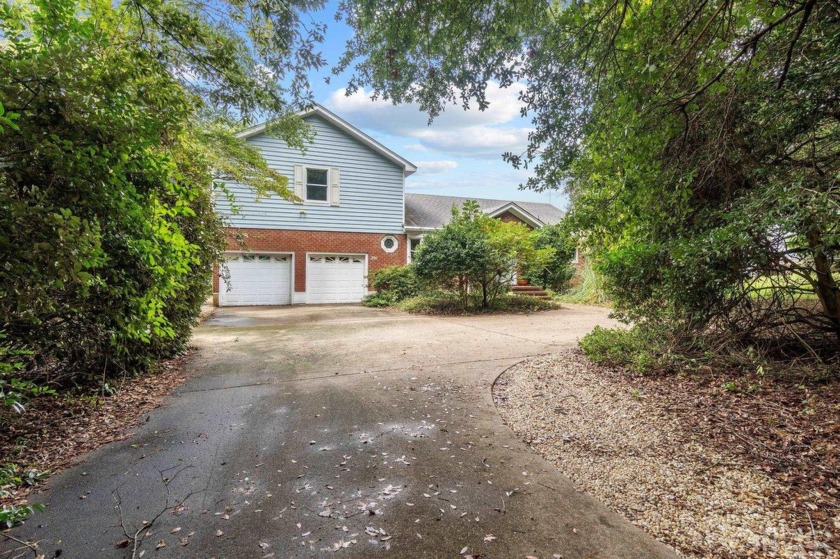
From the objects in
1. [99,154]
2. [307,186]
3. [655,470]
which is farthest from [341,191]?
[655,470]

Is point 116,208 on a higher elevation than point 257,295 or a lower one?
higher

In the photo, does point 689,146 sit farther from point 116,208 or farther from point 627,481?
point 116,208

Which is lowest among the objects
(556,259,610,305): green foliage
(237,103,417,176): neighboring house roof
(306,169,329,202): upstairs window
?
(556,259,610,305): green foliage

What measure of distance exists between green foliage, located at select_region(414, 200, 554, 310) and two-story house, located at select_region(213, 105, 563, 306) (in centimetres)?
391

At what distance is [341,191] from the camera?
14922 millimetres

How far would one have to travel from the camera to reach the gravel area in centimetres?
204

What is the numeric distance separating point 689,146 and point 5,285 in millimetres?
5773

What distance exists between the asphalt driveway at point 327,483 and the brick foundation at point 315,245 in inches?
379

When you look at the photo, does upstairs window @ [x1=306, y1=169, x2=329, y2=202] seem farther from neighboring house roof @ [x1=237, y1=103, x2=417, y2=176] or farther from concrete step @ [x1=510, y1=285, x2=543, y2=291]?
concrete step @ [x1=510, y1=285, x2=543, y2=291]

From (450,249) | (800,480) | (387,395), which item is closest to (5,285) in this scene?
(387,395)

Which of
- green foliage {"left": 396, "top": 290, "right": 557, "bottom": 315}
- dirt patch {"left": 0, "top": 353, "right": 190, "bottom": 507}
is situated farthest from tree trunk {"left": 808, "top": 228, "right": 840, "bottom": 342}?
green foliage {"left": 396, "top": 290, "right": 557, "bottom": 315}

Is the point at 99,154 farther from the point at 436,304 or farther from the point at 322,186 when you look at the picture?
the point at 322,186

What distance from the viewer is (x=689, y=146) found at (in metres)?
4.31

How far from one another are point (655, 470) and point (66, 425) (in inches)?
186
